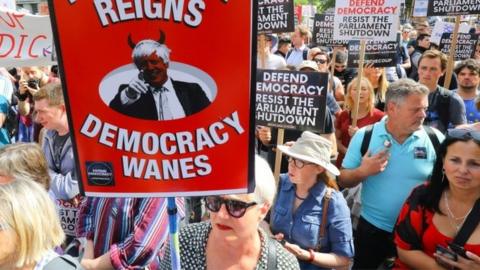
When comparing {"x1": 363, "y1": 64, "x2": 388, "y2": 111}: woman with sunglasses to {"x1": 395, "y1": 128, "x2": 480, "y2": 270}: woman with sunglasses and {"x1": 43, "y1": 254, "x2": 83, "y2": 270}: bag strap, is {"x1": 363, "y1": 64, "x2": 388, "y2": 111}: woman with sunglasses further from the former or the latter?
{"x1": 43, "y1": 254, "x2": 83, "y2": 270}: bag strap

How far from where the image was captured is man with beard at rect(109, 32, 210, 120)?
4.47ft

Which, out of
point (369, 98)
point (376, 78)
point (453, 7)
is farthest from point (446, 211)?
point (453, 7)

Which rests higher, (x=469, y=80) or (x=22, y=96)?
(x=469, y=80)

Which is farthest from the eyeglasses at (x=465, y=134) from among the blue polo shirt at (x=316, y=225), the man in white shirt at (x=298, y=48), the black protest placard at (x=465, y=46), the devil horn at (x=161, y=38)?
the man in white shirt at (x=298, y=48)

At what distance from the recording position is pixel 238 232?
5.82 ft

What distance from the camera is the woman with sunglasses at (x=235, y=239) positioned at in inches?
69.3

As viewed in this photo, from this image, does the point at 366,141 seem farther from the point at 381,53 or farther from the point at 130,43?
the point at 381,53

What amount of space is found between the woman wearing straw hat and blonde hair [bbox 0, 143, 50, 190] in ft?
4.36

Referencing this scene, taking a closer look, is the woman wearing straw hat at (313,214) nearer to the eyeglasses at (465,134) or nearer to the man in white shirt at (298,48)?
the eyeglasses at (465,134)

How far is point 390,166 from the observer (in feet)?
9.57

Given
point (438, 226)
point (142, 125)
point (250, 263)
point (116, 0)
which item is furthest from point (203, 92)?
point (438, 226)

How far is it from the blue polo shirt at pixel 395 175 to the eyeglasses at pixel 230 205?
1.48 m

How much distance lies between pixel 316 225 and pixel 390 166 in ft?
2.52

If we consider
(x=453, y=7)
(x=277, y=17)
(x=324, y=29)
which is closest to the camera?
(x=277, y=17)
